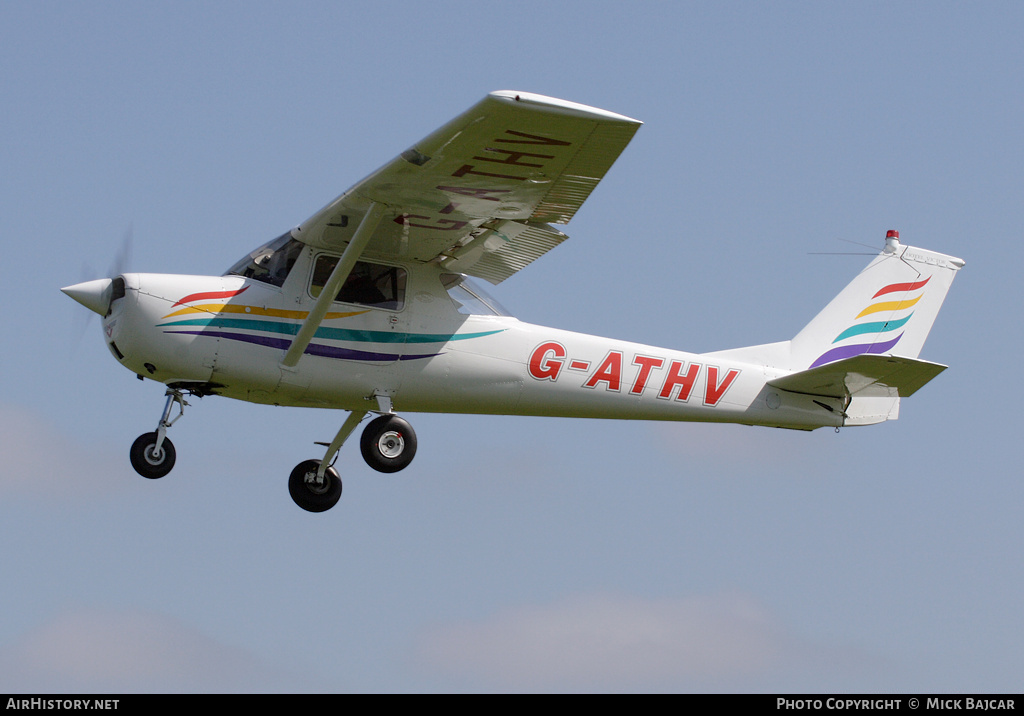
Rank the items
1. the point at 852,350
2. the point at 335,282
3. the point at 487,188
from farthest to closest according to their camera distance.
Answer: the point at 852,350 < the point at 335,282 < the point at 487,188

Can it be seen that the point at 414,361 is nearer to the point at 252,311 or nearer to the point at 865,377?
the point at 252,311

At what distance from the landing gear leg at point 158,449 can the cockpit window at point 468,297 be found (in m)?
2.64

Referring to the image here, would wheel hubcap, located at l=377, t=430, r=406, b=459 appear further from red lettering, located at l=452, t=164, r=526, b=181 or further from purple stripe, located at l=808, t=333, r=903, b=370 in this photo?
purple stripe, located at l=808, t=333, r=903, b=370

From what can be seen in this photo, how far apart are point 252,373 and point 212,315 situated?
2.01 feet

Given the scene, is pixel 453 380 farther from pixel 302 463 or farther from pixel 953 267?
pixel 953 267

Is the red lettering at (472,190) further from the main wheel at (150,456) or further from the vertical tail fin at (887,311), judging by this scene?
the vertical tail fin at (887,311)

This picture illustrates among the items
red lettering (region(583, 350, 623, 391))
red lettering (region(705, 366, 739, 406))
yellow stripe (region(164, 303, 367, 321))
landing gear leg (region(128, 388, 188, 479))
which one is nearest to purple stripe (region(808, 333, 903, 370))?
red lettering (region(705, 366, 739, 406))

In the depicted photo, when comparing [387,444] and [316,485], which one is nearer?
[387,444]

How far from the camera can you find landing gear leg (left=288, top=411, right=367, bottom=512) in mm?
13531

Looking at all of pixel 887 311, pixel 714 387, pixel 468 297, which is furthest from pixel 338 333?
pixel 887 311

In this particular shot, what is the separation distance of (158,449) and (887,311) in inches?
309

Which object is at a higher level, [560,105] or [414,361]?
[560,105]

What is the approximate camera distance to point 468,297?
13039 mm
